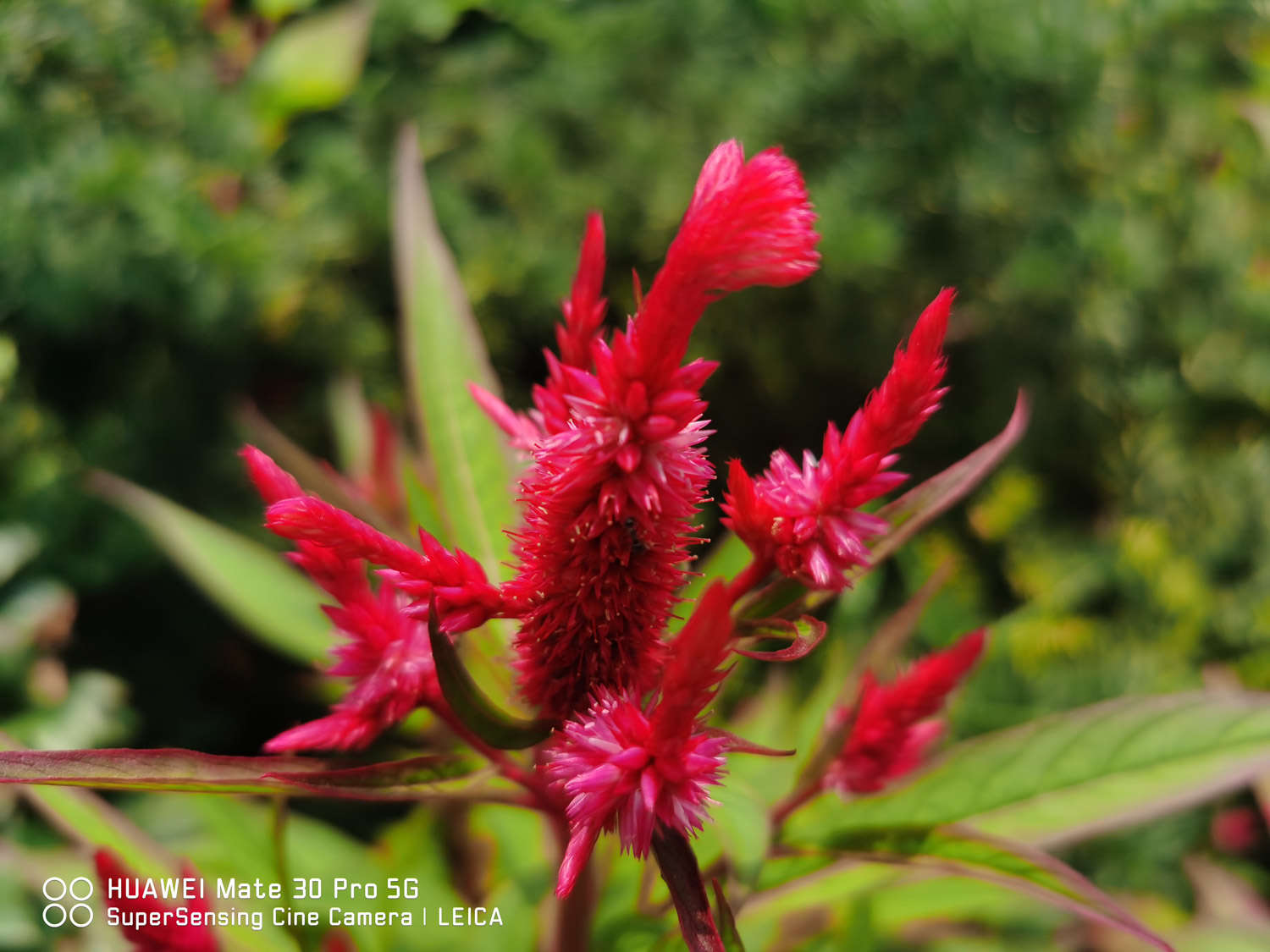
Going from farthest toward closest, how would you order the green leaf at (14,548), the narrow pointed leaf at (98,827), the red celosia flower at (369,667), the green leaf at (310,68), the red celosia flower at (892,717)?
the green leaf at (310,68), the green leaf at (14,548), the narrow pointed leaf at (98,827), the red celosia flower at (892,717), the red celosia flower at (369,667)

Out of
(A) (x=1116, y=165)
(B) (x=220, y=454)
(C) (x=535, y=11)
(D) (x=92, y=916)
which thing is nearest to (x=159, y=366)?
(B) (x=220, y=454)

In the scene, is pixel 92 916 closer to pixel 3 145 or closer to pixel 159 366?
pixel 159 366

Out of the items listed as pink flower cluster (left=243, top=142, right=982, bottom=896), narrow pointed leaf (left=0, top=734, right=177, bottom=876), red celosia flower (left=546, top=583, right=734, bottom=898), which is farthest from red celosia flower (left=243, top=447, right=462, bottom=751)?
narrow pointed leaf (left=0, top=734, right=177, bottom=876)

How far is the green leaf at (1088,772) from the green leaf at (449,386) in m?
0.40

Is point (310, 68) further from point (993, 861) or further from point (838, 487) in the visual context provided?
point (993, 861)

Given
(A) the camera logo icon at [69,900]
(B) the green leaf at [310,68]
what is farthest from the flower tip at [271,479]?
(B) the green leaf at [310,68]

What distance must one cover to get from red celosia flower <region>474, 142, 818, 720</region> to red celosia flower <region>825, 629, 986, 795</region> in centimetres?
23

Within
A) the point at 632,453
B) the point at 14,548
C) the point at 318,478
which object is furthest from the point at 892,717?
the point at 14,548

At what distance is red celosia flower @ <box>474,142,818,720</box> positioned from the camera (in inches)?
16.7

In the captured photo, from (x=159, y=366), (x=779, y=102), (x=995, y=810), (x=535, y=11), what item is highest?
(x=535, y=11)

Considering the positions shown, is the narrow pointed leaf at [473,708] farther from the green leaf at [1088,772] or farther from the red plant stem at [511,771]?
the green leaf at [1088,772]

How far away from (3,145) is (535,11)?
2.79 ft

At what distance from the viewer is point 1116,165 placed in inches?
60.2

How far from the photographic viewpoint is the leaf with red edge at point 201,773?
1.60 feet
